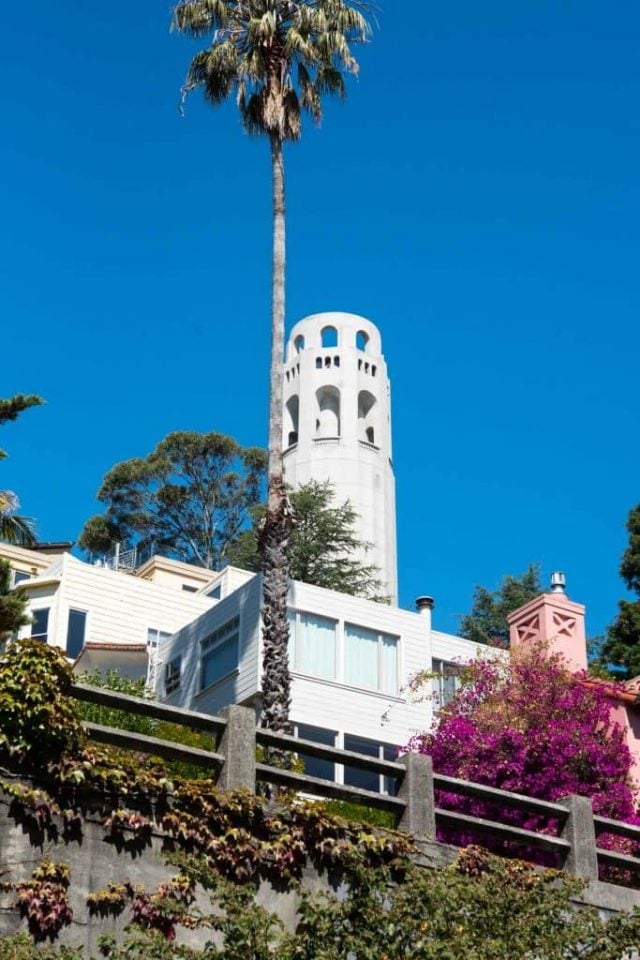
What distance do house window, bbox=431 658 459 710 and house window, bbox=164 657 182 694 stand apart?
717cm

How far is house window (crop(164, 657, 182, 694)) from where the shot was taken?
42.2 meters

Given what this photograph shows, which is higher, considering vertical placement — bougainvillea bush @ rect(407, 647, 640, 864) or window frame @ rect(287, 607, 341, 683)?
window frame @ rect(287, 607, 341, 683)

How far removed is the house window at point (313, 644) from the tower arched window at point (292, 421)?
49708 millimetres

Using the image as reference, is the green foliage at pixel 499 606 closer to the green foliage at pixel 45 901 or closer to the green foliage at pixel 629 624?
the green foliage at pixel 629 624

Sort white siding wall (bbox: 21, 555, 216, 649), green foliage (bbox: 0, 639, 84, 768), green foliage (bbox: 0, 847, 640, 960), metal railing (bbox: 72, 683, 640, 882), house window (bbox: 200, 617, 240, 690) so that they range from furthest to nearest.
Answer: white siding wall (bbox: 21, 555, 216, 649) < house window (bbox: 200, 617, 240, 690) < metal railing (bbox: 72, 683, 640, 882) < green foliage (bbox: 0, 639, 84, 768) < green foliage (bbox: 0, 847, 640, 960)

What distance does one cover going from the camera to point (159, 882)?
599 inches

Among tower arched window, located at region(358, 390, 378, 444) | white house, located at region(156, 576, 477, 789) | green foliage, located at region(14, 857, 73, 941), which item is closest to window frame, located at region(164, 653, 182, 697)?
white house, located at region(156, 576, 477, 789)

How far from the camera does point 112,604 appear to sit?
171 feet

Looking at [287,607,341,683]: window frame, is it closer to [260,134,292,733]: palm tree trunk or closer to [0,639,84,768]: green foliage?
[260,134,292,733]: palm tree trunk

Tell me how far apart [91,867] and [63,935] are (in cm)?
75

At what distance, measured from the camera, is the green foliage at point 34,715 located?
1509 centimetres

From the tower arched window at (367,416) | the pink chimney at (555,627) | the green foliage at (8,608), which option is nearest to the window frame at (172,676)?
the pink chimney at (555,627)

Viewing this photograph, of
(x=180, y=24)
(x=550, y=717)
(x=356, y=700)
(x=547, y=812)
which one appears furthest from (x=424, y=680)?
(x=547, y=812)

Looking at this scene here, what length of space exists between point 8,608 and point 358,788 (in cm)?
→ 1139
